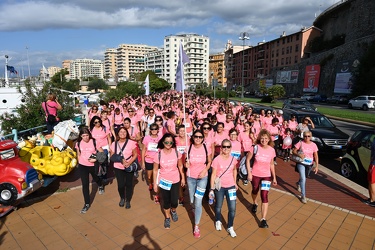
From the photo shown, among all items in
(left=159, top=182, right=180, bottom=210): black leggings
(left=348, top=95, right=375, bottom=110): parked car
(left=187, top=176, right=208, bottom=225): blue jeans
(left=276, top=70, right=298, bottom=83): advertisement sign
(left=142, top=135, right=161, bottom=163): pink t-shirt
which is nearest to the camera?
(left=187, top=176, right=208, bottom=225): blue jeans

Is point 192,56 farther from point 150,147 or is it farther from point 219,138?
point 150,147

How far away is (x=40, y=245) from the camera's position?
4.15 meters

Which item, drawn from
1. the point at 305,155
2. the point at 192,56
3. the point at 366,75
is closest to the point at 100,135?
the point at 305,155

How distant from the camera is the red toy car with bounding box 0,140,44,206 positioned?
4.59 meters

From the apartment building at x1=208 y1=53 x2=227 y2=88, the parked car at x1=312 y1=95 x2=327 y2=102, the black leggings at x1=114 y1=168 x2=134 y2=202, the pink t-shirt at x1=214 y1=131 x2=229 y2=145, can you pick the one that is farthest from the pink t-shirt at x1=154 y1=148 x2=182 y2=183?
the apartment building at x1=208 y1=53 x2=227 y2=88

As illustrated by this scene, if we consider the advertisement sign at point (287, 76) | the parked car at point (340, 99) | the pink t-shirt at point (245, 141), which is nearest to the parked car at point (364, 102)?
the parked car at point (340, 99)

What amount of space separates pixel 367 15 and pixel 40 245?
56190mm

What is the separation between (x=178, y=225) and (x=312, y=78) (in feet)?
178

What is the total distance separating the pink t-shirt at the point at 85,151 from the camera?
5.21 metres

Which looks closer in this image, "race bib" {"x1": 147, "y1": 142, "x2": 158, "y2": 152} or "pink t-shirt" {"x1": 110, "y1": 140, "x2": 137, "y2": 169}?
"pink t-shirt" {"x1": 110, "y1": 140, "x2": 137, "y2": 169}

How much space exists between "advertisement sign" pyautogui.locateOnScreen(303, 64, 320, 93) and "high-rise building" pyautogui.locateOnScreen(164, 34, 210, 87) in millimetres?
68691

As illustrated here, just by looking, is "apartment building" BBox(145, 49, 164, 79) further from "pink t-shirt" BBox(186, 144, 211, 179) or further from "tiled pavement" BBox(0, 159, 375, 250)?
"pink t-shirt" BBox(186, 144, 211, 179)

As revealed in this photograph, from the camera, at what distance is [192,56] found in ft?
393

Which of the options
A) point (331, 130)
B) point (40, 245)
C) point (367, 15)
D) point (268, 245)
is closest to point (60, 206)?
point (40, 245)
